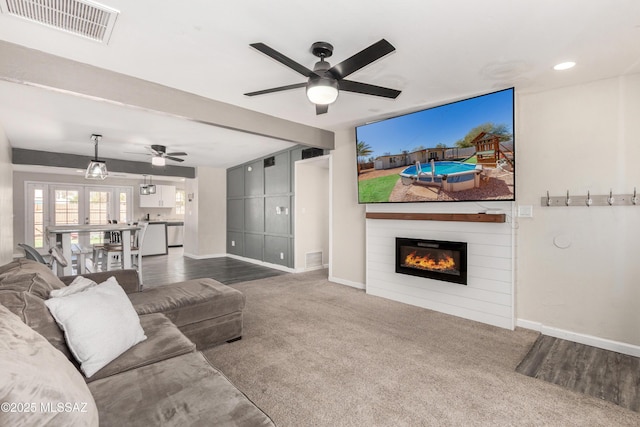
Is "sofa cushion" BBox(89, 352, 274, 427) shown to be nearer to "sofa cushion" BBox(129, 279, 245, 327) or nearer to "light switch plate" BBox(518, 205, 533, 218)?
"sofa cushion" BBox(129, 279, 245, 327)

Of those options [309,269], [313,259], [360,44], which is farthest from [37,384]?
[313,259]

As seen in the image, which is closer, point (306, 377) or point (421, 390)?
point (421, 390)

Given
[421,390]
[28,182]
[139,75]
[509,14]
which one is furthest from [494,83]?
[28,182]

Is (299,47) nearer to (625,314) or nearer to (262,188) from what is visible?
(625,314)

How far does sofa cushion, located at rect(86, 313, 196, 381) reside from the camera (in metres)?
1.55

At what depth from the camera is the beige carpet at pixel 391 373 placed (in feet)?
6.03

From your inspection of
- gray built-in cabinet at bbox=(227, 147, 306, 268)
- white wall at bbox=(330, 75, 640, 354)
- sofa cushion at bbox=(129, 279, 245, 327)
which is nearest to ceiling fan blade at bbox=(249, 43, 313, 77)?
sofa cushion at bbox=(129, 279, 245, 327)

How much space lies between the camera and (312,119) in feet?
14.0

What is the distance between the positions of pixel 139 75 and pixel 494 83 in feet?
11.3

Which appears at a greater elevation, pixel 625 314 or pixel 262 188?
pixel 262 188

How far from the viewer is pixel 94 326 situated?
158 cm

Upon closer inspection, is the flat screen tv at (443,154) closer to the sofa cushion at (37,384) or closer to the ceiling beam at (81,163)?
the sofa cushion at (37,384)

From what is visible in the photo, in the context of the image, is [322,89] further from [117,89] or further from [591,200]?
[591,200]

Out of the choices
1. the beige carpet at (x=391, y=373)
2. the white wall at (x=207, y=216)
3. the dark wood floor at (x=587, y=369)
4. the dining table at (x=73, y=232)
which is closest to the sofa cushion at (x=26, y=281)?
the beige carpet at (x=391, y=373)
